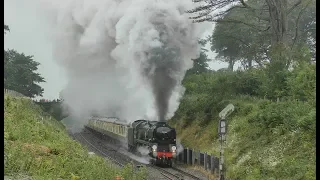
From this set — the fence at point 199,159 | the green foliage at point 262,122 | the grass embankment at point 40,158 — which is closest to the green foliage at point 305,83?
the green foliage at point 262,122

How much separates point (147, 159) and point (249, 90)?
24.5 ft

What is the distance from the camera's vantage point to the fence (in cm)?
1731

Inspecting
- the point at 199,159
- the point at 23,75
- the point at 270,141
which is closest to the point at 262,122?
the point at 270,141

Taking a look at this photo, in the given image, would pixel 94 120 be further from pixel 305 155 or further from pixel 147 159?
pixel 305 155

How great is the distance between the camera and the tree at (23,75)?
29.2 metres

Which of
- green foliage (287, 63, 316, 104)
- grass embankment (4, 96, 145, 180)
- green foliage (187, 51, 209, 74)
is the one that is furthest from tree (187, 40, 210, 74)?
grass embankment (4, 96, 145, 180)

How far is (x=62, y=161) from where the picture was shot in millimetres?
11109

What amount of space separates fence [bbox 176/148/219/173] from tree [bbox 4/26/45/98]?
44.6 ft

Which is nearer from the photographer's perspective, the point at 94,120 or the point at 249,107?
the point at 249,107

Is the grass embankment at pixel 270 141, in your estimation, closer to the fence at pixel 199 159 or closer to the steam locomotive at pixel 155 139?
the fence at pixel 199 159

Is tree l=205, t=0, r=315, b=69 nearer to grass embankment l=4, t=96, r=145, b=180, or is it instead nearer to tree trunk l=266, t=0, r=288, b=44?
tree trunk l=266, t=0, r=288, b=44

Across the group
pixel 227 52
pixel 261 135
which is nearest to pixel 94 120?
pixel 227 52

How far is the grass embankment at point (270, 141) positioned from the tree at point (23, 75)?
1472 centimetres

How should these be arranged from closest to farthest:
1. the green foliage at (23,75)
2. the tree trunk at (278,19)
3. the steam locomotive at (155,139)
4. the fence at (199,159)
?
the fence at (199,159), the steam locomotive at (155,139), the tree trunk at (278,19), the green foliage at (23,75)
